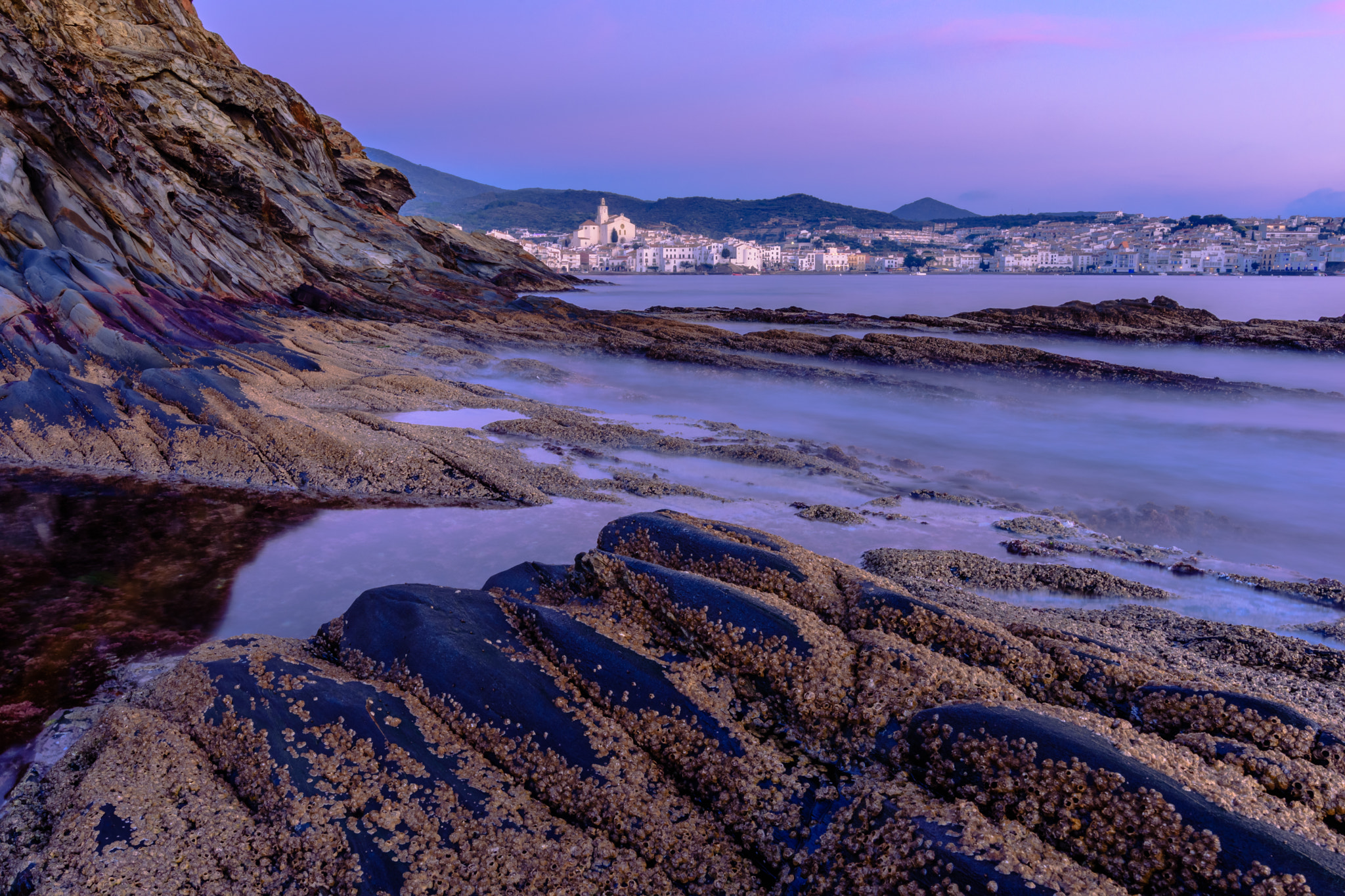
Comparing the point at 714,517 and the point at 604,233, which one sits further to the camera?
the point at 604,233

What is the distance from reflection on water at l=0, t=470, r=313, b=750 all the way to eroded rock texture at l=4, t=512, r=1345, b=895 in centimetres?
98

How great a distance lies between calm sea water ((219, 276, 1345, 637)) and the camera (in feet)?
15.6

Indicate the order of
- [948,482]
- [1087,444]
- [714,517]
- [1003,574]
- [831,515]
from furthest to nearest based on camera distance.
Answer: [1087,444] → [948,482] → [831,515] → [714,517] → [1003,574]

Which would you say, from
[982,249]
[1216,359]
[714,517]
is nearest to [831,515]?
[714,517]

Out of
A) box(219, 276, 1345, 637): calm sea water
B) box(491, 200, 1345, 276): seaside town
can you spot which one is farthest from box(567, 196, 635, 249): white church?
box(219, 276, 1345, 637): calm sea water

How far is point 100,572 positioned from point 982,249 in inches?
6546

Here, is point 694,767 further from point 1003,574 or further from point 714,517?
point 714,517

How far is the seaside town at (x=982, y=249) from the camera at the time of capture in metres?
110

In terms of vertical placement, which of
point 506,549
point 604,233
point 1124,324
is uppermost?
point 604,233

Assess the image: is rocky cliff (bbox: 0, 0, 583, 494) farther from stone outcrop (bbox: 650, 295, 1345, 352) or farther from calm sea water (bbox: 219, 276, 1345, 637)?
stone outcrop (bbox: 650, 295, 1345, 352)

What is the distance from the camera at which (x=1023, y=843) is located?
1821 mm

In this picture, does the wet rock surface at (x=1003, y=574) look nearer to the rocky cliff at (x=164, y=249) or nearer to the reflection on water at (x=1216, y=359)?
the rocky cliff at (x=164, y=249)

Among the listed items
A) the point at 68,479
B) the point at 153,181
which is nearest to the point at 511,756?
the point at 68,479

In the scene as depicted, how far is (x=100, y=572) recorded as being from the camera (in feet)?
14.5
